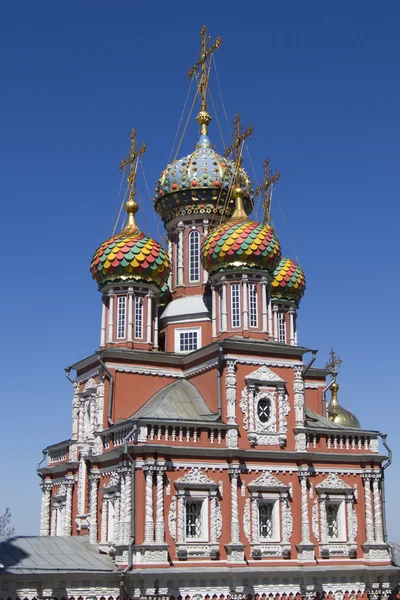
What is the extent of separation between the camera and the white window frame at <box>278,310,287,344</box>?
2770cm

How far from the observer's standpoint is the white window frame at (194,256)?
2588 centimetres

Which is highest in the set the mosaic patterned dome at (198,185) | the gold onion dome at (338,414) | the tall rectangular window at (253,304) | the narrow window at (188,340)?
the mosaic patterned dome at (198,185)

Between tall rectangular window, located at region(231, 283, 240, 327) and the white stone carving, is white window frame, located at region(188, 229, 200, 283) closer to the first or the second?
tall rectangular window, located at region(231, 283, 240, 327)

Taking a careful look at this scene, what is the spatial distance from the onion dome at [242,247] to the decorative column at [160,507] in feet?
20.9

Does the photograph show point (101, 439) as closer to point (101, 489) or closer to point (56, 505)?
point (101, 489)

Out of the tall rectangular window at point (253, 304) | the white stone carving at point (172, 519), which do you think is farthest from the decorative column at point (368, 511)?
the white stone carving at point (172, 519)

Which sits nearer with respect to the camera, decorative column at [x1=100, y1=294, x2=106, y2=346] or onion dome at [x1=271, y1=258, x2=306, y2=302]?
decorative column at [x1=100, y1=294, x2=106, y2=346]

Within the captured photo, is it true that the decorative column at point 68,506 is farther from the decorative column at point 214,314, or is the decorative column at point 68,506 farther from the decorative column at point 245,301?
the decorative column at point 245,301

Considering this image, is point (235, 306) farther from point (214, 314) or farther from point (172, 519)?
point (172, 519)

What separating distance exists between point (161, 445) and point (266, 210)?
12.1 metres

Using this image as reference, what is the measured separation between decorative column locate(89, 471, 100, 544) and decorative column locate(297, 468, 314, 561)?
527 cm

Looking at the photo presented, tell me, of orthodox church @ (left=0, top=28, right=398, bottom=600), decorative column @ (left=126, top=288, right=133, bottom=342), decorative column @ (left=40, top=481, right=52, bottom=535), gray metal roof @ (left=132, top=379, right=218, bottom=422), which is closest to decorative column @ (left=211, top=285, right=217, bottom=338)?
orthodox church @ (left=0, top=28, right=398, bottom=600)

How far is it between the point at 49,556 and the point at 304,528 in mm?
6432

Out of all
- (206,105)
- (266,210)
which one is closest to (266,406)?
(266,210)
